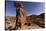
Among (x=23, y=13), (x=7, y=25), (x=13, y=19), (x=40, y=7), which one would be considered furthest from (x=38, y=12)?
(x=7, y=25)

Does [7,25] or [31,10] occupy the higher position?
[31,10]

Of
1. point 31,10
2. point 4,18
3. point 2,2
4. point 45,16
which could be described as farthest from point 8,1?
point 45,16

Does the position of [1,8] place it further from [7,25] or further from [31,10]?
[31,10]

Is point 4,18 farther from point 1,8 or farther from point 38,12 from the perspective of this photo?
point 38,12

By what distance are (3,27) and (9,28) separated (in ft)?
0.27

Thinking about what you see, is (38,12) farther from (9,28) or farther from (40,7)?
(9,28)

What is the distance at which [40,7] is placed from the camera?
4.51 ft

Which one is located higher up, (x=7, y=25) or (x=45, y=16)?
(x=45, y=16)

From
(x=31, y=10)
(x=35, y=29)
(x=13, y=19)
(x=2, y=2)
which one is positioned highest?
(x=2, y=2)

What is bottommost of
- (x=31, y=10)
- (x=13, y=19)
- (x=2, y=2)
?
(x=13, y=19)

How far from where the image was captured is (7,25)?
132cm

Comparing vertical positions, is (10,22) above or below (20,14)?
below

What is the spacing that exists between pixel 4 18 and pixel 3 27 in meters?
0.12

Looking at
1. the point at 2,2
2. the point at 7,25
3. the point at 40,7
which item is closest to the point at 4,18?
the point at 7,25
